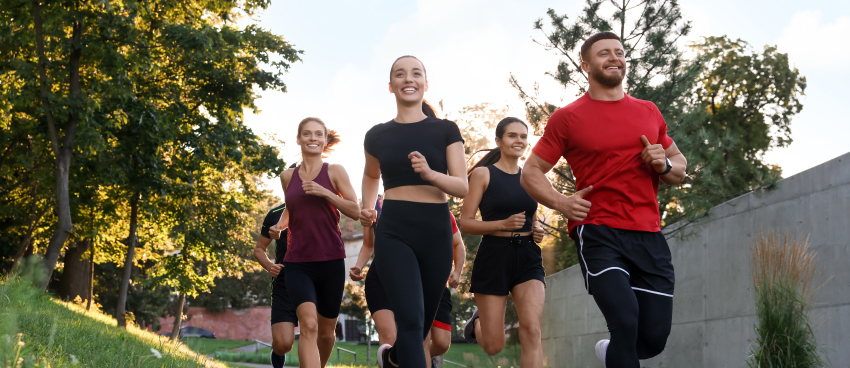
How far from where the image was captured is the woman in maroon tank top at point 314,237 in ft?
20.9

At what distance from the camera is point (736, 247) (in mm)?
9562

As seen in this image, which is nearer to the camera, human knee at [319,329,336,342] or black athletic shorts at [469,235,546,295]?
black athletic shorts at [469,235,546,295]

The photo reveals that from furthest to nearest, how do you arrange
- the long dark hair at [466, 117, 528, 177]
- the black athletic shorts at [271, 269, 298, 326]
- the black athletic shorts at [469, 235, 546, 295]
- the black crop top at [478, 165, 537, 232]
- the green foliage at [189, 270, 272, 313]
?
the green foliage at [189, 270, 272, 313] → the black athletic shorts at [271, 269, 298, 326] → the long dark hair at [466, 117, 528, 177] → the black crop top at [478, 165, 537, 232] → the black athletic shorts at [469, 235, 546, 295]

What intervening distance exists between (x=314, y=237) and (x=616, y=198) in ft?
10.0

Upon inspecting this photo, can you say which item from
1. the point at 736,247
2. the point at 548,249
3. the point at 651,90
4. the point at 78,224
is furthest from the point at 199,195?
the point at 736,247

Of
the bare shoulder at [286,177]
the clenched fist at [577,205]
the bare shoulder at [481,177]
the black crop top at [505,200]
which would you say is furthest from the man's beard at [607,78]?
the bare shoulder at [286,177]

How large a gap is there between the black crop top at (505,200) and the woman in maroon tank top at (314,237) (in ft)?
3.88

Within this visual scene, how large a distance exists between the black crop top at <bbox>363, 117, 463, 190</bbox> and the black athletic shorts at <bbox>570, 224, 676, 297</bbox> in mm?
1031

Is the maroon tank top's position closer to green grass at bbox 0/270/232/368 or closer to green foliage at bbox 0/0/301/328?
green grass at bbox 0/270/232/368

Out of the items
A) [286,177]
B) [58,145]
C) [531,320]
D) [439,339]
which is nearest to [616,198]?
[531,320]

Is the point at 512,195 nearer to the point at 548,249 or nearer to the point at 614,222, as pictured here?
the point at 614,222

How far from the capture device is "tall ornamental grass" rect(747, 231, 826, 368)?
707 cm

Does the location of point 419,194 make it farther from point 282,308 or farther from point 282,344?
point 282,344

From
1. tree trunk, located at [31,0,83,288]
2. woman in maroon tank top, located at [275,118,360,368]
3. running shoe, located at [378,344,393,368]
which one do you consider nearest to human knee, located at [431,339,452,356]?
woman in maroon tank top, located at [275,118,360,368]
